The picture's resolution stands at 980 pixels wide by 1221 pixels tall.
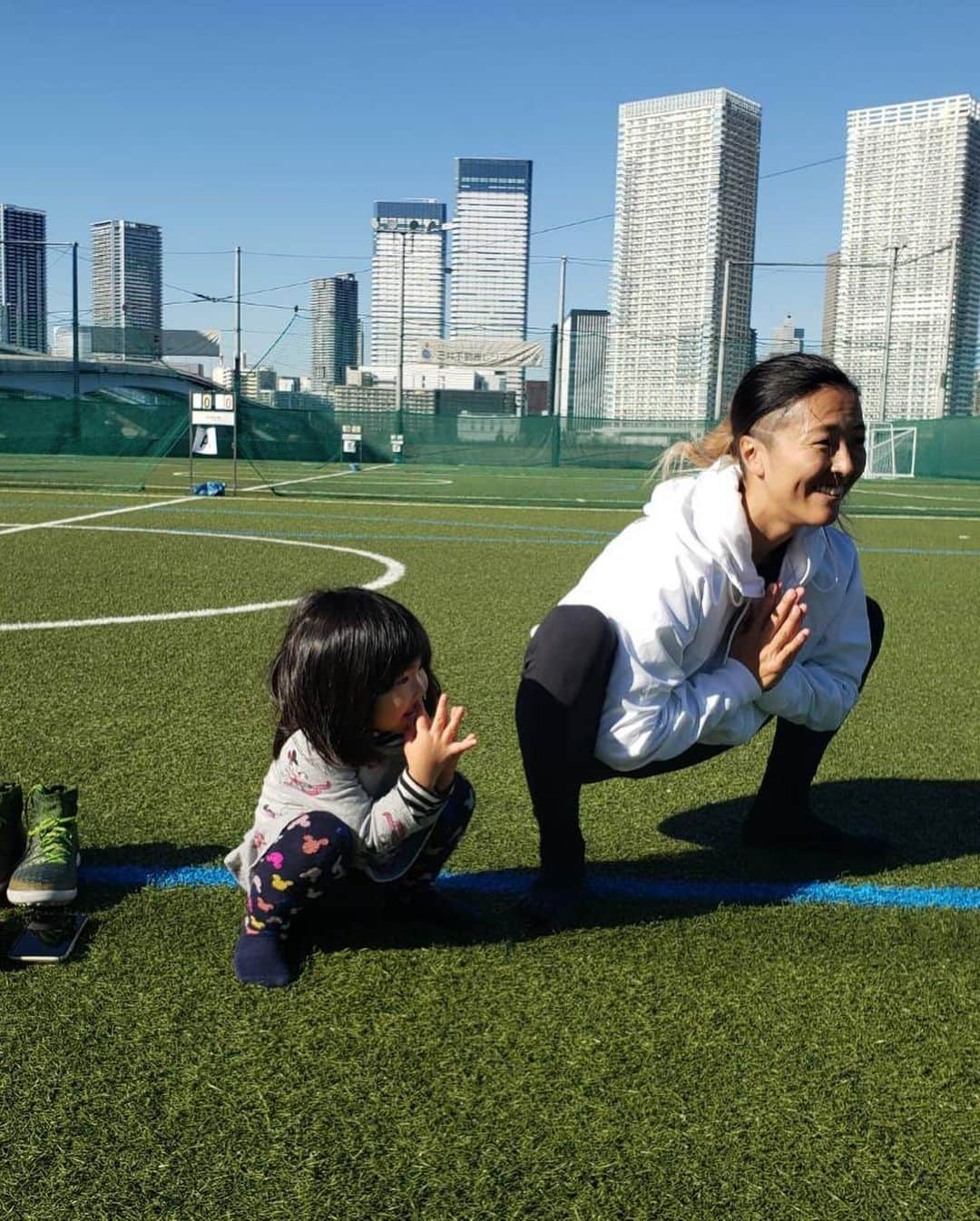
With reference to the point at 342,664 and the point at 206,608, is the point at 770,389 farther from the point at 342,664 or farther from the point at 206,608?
the point at 206,608

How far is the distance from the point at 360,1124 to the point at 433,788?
0.64 metres

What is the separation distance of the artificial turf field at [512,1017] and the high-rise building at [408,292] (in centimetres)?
3269

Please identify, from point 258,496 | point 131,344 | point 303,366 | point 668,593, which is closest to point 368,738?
point 668,593

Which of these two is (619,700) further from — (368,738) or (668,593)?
(368,738)

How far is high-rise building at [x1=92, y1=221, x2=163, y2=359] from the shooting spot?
46.6m

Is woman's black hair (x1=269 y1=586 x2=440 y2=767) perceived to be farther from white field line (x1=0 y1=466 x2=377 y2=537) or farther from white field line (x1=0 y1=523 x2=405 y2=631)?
white field line (x1=0 y1=466 x2=377 y2=537)

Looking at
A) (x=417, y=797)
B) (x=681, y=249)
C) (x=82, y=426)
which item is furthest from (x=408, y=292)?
(x=417, y=797)

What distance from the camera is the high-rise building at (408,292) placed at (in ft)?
140

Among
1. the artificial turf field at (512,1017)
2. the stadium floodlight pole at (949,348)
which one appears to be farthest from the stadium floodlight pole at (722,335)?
the artificial turf field at (512,1017)

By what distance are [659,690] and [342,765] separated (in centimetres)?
69

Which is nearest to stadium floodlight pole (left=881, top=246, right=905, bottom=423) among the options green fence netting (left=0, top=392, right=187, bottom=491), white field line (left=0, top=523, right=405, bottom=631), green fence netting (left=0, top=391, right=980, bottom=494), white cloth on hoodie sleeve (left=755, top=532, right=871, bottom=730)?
green fence netting (left=0, top=391, right=980, bottom=494)

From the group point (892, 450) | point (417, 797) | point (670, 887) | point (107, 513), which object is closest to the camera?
point (417, 797)

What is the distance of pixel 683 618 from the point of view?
260 cm

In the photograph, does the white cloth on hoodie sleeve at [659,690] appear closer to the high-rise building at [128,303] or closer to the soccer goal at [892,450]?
the soccer goal at [892,450]
